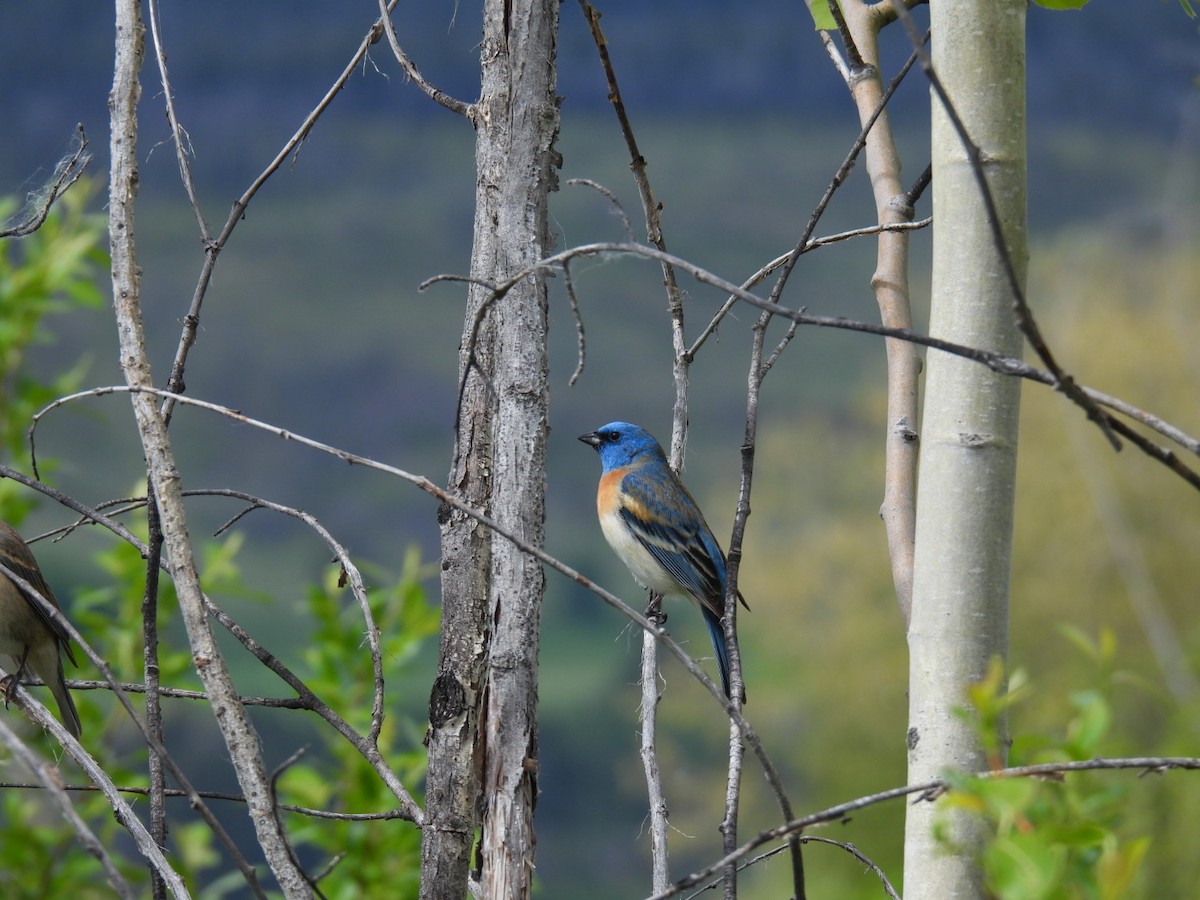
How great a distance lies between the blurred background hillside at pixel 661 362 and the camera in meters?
5.07

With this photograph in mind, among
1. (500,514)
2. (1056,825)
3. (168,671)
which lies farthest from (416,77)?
(168,671)

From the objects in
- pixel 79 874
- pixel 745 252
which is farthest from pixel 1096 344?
pixel 79 874

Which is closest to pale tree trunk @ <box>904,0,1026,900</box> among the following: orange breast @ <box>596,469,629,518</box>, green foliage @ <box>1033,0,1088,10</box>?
green foliage @ <box>1033,0,1088,10</box>

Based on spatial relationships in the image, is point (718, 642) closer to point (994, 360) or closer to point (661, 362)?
point (994, 360)

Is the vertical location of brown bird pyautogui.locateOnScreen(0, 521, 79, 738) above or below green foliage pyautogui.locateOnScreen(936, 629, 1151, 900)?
above

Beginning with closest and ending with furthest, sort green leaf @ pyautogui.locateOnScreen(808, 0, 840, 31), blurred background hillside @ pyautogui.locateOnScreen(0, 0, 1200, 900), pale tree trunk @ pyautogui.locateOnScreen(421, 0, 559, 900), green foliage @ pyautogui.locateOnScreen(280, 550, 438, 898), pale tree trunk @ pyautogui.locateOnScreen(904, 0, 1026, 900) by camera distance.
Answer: pale tree trunk @ pyautogui.locateOnScreen(904, 0, 1026, 900)
pale tree trunk @ pyautogui.locateOnScreen(421, 0, 559, 900)
green leaf @ pyautogui.locateOnScreen(808, 0, 840, 31)
green foliage @ pyautogui.locateOnScreen(280, 550, 438, 898)
blurred background hillside @ pyautogui.locateOnScreen(0, 0, 1200, 900)

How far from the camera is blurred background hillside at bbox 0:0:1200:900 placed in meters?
5.07

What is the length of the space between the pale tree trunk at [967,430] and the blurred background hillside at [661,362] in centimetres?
409

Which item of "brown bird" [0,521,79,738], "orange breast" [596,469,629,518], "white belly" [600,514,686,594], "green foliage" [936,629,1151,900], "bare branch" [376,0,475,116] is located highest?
"bare branch" [376,0,475,116]

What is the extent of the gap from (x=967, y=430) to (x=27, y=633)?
1568 mm

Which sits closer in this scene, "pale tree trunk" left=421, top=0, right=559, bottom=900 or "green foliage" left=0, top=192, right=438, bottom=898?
"pale tree trunk" left=421, top=0, right=559, bottom=900

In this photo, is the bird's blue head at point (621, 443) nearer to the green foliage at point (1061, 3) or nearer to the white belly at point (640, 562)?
the white belly at point (640, 562)

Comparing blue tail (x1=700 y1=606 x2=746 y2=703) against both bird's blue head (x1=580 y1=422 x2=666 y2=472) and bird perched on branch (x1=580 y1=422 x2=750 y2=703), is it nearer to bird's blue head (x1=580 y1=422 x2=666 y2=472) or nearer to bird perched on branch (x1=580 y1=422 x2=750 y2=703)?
bird perched on branch (x1=580 y1=422 x2=750 y2=703)

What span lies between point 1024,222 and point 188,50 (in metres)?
5.85
